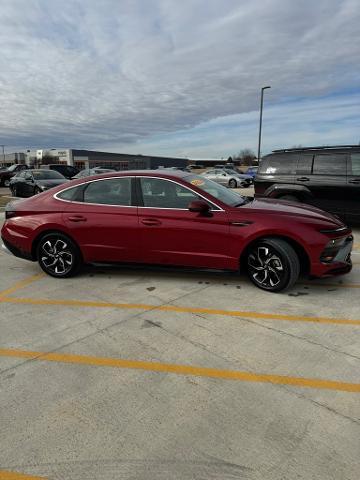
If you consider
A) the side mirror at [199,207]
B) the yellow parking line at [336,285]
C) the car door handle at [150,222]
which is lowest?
the yellow parking line at [336,285]

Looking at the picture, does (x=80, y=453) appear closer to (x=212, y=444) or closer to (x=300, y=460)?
(x=212, y=444)

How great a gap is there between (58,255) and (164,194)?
1.78 metres

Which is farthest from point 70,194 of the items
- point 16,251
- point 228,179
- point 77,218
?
point 228,179

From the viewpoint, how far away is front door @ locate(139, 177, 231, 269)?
4594 mm

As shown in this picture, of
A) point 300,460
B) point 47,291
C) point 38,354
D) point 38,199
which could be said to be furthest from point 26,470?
point 38,199

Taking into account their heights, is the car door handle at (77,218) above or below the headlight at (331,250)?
above

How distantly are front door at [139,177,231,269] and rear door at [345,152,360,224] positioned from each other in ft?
14.5

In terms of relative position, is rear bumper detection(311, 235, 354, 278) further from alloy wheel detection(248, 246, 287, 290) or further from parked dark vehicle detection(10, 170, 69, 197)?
parked dark vehicle detection(10, 170, 69, 197)

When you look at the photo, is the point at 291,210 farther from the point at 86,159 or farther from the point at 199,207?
the point at 86,159

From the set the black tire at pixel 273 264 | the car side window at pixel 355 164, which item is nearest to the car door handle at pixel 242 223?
the black tire at pixel 273 264

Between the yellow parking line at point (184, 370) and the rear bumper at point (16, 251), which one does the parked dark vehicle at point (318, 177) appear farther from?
the yellow parking line at point (184, 370)

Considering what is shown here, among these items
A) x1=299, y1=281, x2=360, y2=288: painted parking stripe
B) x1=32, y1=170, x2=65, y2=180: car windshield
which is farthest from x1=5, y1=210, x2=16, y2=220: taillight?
x1=32, y1=170, x2=65, y2=180: car windshield

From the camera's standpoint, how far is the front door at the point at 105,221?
4910mm

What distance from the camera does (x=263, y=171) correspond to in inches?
351
